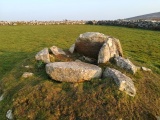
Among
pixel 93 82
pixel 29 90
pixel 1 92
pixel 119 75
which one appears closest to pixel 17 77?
pixel 1 92

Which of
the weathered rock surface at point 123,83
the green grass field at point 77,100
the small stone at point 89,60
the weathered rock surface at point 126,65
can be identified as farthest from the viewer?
the small stone at point 89,60

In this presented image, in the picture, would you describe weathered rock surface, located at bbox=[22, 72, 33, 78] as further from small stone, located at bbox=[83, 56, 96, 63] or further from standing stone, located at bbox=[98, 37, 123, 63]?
standing stone, located at bbox=[98, 37, 123, 63]

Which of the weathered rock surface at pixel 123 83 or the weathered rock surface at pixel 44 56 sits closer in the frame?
the weathered rock surface at pixel 123 83

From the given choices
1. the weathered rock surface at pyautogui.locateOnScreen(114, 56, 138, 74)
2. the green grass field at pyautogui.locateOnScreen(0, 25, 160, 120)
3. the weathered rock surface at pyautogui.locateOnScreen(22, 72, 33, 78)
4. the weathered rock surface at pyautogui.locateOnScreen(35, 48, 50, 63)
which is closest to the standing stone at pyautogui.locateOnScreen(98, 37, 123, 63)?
the weathered rock surface at pyautogui.locateOnScreen(114, 56, 138, 74)

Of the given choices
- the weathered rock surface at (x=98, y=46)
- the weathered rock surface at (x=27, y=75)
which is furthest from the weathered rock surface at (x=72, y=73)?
the weathered rock surface at (x=98, y=46)

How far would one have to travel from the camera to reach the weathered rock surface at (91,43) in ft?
40.2

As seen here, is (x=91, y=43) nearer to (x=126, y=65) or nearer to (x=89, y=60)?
(x=89, y=60)

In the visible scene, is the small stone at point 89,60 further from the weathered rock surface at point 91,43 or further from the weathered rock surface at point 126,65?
the weathered rock surface at point 126,65

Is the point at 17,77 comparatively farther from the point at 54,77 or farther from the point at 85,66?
the point at 85,66

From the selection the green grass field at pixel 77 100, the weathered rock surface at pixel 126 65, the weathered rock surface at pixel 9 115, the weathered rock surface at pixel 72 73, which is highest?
the weathered rock surface at pixel 72 73

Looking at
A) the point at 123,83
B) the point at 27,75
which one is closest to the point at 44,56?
the point at 27,75

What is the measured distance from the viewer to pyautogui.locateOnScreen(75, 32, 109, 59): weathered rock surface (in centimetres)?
1226

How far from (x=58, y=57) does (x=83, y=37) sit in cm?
150

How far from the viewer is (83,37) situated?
1260cm
